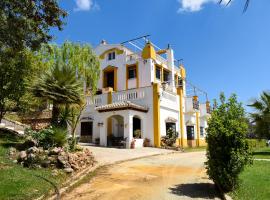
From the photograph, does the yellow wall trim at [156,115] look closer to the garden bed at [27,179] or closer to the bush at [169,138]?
the bush at [169,138]

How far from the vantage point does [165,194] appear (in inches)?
323

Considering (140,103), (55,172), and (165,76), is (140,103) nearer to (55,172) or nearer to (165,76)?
(165,76)

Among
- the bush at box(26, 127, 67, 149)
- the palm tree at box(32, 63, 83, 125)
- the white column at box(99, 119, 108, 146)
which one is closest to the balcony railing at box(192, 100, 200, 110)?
the white column at box(99, 119, 108, 146)

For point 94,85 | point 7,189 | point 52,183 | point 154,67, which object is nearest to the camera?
point 7,189

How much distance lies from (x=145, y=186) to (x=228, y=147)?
2.89 meters

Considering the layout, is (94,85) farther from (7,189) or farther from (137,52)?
(7,189)

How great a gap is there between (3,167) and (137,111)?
1481 centimetres

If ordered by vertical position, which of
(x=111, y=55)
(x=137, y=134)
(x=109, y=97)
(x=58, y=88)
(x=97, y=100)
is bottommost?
(x=137, y=134)

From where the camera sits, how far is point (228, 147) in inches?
324

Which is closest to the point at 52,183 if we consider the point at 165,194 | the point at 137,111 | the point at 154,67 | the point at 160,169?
the point at 165,194

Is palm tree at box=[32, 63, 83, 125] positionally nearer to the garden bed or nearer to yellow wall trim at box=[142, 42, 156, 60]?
the garden bed

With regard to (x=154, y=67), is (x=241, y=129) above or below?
below

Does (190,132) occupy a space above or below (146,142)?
above

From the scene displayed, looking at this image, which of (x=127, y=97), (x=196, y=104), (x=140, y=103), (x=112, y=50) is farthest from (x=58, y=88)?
(x=196, y=104)
